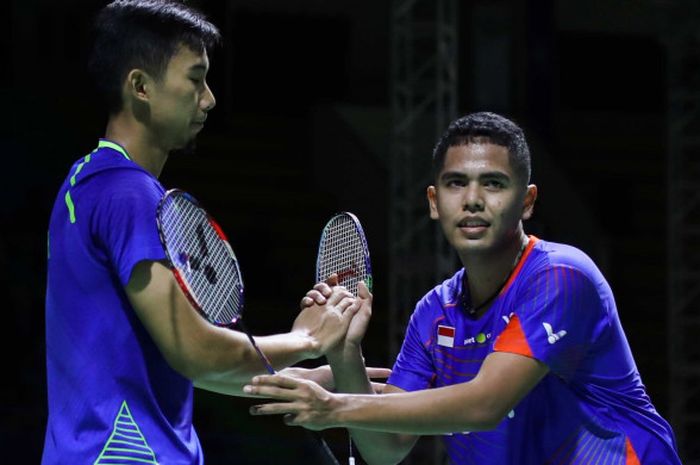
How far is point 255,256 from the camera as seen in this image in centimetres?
1242

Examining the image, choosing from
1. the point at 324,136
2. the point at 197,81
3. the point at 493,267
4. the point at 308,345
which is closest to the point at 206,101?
the point at 197,81

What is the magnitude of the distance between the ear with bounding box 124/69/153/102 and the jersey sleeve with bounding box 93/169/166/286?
0.24 metres

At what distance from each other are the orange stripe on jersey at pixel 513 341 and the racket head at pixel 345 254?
18.3 inches

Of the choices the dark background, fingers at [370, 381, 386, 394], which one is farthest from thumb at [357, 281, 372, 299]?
the dark background

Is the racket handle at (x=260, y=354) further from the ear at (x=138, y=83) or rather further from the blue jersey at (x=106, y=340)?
the ear at (x=138, y=83)

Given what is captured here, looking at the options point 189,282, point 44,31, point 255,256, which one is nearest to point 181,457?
point 189,282

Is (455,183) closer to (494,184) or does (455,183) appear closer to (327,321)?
(494,184)

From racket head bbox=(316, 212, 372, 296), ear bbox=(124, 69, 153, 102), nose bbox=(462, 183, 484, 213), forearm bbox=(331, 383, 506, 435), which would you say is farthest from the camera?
racket head bbox=(316, 212, 372, 296)

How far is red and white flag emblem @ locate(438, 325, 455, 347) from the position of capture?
3439 mm

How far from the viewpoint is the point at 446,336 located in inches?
136

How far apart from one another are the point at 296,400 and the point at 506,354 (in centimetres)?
54

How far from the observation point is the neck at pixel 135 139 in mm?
2893

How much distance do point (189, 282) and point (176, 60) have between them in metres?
0.50

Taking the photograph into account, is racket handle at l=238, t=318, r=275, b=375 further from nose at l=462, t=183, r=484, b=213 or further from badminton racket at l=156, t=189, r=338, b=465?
nose at l=462, t=183, r=484, b=213
